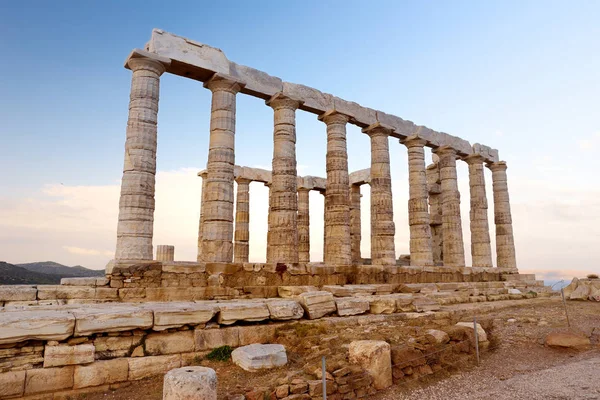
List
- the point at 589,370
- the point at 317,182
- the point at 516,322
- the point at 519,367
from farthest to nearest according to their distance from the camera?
1. the point at 317,182
2. the point at 516,322
3. the point at 519,367
4. the point at 589,370

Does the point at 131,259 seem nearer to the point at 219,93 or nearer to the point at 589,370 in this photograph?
the point at 219,93

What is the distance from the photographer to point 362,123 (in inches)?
748

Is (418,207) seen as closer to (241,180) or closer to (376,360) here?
(241,180)

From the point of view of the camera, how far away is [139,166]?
1291 cm

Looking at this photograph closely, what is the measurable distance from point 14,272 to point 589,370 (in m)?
42.2

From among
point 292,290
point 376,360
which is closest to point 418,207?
point 292,290

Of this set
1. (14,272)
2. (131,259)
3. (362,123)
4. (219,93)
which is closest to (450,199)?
(362,123)

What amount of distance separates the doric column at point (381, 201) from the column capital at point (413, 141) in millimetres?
1801

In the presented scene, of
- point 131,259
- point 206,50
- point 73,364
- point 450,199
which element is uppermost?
point 206,50

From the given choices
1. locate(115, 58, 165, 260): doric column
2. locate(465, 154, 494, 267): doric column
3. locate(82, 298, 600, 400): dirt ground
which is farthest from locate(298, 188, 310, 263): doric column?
locate(82, 298, 600, 400): dirt ground

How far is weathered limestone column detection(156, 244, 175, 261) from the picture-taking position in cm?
1795

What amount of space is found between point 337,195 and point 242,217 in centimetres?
812

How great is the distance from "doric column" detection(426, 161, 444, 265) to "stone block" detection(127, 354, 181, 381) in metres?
22.5

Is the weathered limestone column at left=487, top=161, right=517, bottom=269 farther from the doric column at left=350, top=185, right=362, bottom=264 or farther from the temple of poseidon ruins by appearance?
the doric column at left=350, top=185, right=362, bottom=264
